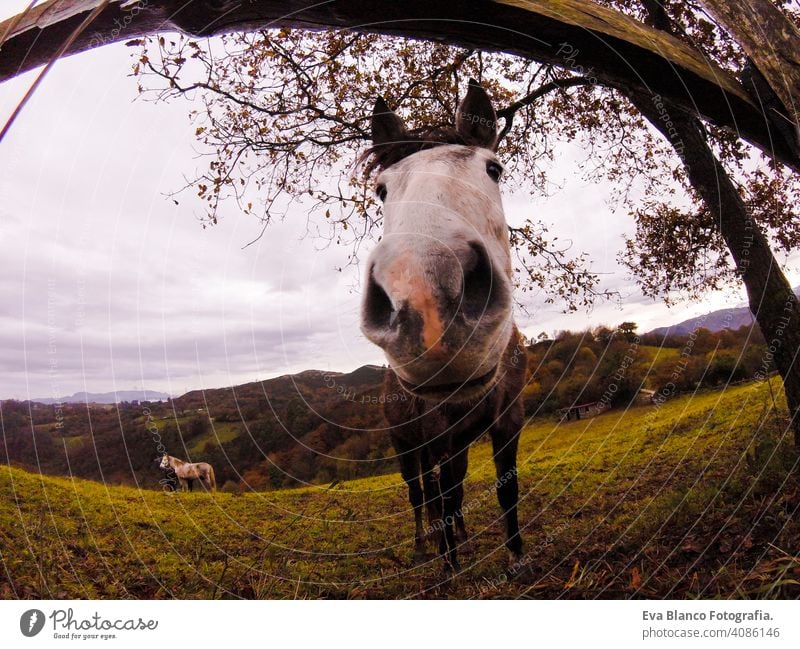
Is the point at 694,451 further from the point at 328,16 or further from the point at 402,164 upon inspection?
the point at 328,16

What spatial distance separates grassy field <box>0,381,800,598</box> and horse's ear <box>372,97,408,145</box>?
160 centimetres

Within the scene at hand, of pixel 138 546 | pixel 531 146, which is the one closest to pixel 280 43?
pixel 531 146

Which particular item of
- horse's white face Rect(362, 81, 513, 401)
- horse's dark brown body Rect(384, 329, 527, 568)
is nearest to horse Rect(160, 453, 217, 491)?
horse's dark brown body Rect(384, 329, 527, 568)

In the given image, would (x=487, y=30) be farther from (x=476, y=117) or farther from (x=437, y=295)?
(x=437, y=295)

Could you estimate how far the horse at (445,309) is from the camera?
112 cm

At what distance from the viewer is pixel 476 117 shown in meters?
1.92

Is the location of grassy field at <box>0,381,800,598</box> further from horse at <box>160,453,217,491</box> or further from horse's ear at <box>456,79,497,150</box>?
horse's ear at <box>456,79,497,150</box>

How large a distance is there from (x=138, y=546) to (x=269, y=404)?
743 mm

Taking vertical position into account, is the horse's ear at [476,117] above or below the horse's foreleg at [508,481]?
above

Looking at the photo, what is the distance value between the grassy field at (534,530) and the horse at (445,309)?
229mm

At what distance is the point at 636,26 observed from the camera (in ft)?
5.24

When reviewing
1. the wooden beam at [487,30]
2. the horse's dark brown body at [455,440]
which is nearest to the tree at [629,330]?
the horse's dark brown body at [455,440]

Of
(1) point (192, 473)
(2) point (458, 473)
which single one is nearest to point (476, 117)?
(2) point (458, 473)

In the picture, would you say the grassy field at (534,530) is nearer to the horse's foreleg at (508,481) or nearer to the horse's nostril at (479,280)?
the horse's foreleg at (508,481)
